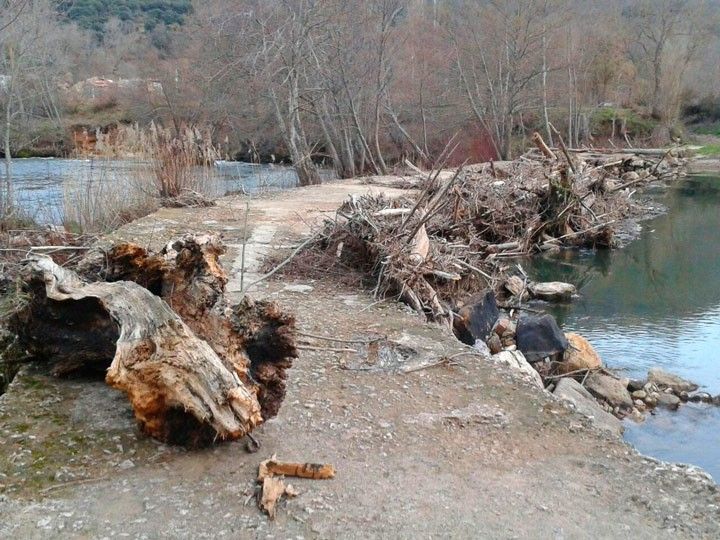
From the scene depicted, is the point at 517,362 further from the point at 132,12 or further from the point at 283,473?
the point at 132,12

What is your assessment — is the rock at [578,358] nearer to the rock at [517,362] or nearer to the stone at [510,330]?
the stone at [510,330]

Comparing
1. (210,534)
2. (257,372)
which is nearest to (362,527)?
(210,534)

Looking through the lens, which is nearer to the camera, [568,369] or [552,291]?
[568,369]

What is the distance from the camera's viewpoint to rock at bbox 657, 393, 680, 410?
21.0 ft

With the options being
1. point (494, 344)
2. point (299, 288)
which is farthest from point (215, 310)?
point (494, 344)

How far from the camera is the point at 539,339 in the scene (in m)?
7.16

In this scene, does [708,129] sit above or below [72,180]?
above

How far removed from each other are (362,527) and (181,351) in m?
1.03

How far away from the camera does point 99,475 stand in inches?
116

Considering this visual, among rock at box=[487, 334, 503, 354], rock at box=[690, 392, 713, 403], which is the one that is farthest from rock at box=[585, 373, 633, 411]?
rock at box=[487, 334, 503, 354]

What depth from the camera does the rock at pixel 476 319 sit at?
6609mm

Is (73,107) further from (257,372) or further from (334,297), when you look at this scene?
(257,372)

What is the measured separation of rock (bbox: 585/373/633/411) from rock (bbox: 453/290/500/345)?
1.03 meters

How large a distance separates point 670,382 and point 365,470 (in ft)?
15.0
